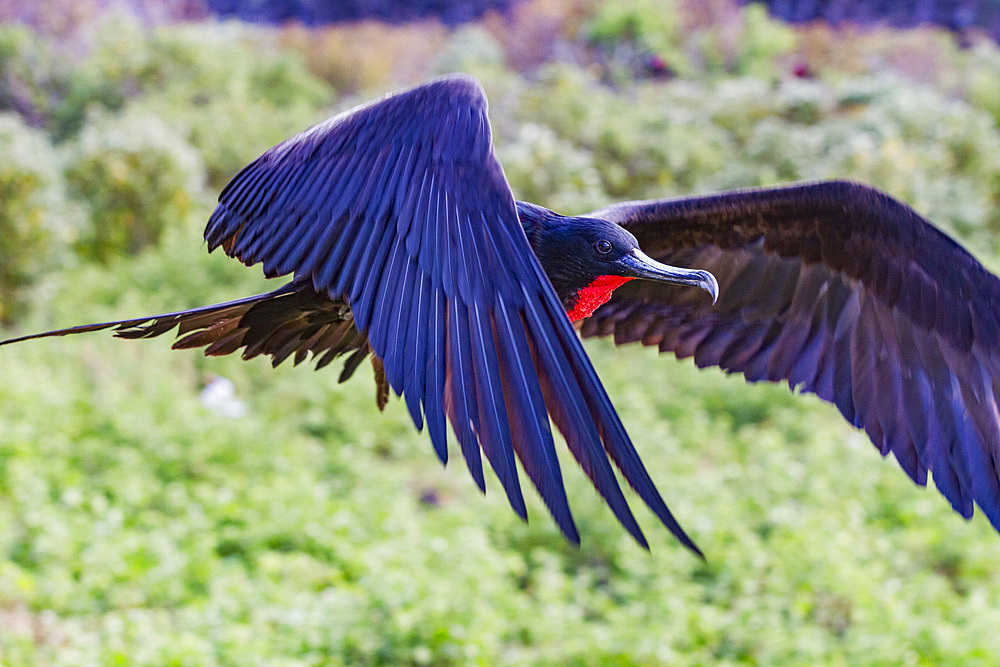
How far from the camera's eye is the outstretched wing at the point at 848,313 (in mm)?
2152

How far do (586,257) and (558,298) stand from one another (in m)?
0.40

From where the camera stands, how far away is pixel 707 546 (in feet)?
11.9

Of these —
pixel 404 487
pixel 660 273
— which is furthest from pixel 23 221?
pixel 660 273

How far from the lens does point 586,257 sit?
1739 mm

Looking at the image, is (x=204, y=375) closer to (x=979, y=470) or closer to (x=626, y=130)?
(x=979, y=470)

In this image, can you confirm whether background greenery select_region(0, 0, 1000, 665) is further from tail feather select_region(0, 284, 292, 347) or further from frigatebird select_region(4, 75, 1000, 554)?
tail feather select_region(0, 284, 292, 347)

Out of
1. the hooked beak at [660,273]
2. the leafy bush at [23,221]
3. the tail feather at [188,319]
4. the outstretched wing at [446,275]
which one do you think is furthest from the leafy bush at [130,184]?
the hooked beak at [660,273]

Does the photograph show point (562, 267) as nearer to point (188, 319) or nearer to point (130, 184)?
point (188, 319)

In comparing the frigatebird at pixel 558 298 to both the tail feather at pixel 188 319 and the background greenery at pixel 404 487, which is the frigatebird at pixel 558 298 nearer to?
the tail feather at pixel 188 319

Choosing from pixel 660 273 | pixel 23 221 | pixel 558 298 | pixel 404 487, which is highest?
pixel 23 221

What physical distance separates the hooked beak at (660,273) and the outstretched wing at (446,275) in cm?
41

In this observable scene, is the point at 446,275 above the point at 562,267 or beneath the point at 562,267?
beneath

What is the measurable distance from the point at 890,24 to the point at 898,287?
15456 mm

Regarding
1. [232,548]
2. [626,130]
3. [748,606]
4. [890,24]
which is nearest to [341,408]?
[232,548]
